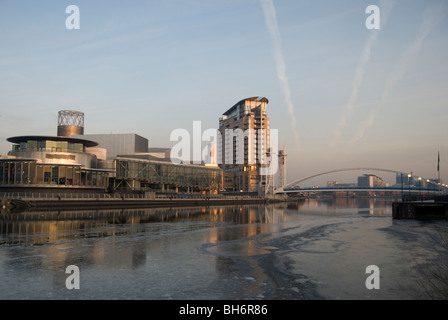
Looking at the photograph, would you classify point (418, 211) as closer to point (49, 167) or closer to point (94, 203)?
point (94, 203)

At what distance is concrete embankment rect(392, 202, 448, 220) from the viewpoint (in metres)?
65.0

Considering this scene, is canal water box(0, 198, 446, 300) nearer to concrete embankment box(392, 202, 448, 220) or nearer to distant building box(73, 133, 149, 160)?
concrete embankment box(392, 202, 448, 220)

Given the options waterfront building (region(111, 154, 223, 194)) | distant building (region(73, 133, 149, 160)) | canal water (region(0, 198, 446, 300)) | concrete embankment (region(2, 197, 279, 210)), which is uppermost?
distant building (region(73, 133, 149, 160))

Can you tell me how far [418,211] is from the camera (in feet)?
218

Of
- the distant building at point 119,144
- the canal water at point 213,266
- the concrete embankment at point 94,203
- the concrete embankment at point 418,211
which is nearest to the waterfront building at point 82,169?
the distant building at point 119,144

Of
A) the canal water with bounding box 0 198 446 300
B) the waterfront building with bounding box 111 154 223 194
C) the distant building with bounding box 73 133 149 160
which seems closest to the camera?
the canal water with bounding box 0 198 446 300

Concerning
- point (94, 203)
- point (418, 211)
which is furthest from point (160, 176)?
A: point (418, 211)

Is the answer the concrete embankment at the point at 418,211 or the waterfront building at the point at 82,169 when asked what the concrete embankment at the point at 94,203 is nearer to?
the waterfront building at the point at 82,169

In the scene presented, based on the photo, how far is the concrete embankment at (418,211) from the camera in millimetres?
65000

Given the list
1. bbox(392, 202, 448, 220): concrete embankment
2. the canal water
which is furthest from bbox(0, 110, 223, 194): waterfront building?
bbox(392, 202, 448, 220): concrete embankment

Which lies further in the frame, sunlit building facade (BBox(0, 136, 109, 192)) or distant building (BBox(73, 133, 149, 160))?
distant building (BBox(73, 133, 149, 160))

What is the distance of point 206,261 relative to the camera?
2461cm
